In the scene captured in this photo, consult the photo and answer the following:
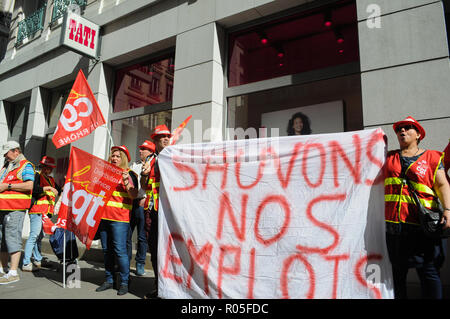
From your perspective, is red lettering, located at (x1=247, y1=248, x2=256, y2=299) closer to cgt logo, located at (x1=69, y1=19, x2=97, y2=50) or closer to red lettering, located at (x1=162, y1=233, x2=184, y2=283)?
red lettering, located at (x1=162, y1=233, x2=184, y2=283)

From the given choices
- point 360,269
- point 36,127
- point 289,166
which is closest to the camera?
point 360,269

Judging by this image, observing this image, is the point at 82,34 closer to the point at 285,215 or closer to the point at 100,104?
the point at 100,104

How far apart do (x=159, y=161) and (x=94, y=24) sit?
5.84 m

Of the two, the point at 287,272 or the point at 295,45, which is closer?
the point at 287,272

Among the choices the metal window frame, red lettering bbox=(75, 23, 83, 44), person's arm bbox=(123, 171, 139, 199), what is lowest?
person's arm bbox=(123, 171, 139, 199)

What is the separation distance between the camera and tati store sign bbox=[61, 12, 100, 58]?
7559mm

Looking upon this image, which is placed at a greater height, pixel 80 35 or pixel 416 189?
pixel 80 35

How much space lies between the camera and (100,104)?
800cm

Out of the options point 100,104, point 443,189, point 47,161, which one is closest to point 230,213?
point 443,189

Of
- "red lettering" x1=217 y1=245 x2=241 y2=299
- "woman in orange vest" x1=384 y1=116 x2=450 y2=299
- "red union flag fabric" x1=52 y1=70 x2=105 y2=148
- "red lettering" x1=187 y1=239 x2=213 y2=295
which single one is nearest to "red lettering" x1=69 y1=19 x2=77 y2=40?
"red union flag fabric" x1=52 y1=70 x2=105 y2=148

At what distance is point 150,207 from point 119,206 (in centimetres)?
44

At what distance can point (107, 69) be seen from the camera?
324 inches

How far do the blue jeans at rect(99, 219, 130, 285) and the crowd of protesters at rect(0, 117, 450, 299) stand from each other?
0.01m

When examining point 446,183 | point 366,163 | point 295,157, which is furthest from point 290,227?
point 446,183
